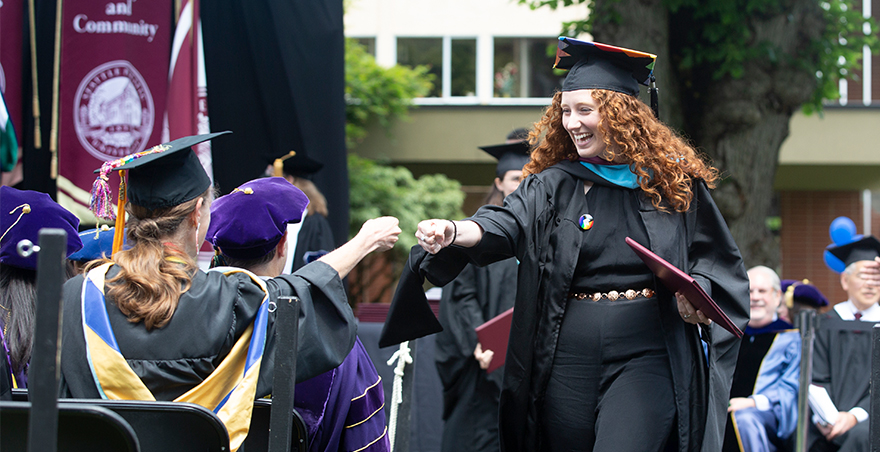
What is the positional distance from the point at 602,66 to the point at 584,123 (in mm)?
209

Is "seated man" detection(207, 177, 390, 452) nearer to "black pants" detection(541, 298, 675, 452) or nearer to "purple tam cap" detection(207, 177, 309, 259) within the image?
"purple tam cap" detection(207, 177, 309, 259)

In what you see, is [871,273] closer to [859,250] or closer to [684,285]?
[859,250]

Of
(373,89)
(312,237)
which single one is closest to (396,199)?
(373,89)

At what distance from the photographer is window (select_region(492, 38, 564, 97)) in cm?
1728

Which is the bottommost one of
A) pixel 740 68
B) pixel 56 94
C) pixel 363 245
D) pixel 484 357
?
pixel 484 357

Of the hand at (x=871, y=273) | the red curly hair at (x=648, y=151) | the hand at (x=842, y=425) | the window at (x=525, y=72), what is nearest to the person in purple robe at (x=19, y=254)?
the red curly hair at (x=648, y=151)

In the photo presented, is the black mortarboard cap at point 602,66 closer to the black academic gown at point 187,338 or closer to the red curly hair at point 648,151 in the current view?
the red curly hair at point 648,151

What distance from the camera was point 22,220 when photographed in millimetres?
2619

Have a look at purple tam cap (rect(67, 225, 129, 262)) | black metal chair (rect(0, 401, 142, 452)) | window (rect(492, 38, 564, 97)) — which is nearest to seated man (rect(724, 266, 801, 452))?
purple tam cap (rect(67, 225, 129, 262))

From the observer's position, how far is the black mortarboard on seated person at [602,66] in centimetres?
258

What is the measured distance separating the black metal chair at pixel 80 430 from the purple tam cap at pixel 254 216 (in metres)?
0.87

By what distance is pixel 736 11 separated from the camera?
670 centimetres

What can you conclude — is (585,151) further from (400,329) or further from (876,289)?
(876,289)

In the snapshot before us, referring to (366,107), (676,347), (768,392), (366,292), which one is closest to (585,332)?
(676,347)
